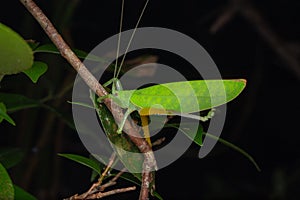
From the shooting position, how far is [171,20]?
1683mm

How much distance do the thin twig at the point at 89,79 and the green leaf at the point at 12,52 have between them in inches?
2.6

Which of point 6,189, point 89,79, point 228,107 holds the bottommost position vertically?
point 6,189

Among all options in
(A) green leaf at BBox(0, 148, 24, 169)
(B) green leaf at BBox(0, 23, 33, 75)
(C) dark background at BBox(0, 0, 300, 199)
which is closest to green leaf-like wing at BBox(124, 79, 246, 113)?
(B) green leaf at BBox(0, 23, 33, 75)

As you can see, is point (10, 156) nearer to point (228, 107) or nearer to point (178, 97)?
point (178, 97)

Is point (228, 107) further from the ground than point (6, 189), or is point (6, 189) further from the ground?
point (228, 107)

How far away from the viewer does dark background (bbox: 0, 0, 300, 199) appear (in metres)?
1.49

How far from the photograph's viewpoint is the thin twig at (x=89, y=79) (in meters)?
0.54

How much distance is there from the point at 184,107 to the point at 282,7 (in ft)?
4.11

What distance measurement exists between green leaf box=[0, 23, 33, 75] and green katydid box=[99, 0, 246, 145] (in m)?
0.11

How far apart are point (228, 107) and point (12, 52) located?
132cm

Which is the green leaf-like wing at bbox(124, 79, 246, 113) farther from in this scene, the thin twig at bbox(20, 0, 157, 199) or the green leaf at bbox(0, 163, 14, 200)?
the green leaf at bbox(0, 163, 14, 200)

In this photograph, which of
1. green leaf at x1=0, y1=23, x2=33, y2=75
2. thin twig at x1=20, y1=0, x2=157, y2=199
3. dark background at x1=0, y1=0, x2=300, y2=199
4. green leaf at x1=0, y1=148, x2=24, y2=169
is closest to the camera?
green leaf at x1=0, y1=23, x2=33, y2=75

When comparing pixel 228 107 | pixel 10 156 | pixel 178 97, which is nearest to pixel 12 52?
pixel 178 97

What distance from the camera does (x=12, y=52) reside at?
0.46 meters
